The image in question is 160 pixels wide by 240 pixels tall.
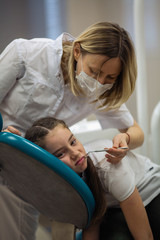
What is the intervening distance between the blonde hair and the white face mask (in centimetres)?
2

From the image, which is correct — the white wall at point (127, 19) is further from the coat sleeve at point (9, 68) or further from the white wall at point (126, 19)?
the coat sleeve at point (9, 68)

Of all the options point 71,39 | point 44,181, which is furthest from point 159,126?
point 44,181

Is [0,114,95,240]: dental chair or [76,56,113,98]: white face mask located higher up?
[76,56,113,98]: white face mask

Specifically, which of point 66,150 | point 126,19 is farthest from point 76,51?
point 126,19

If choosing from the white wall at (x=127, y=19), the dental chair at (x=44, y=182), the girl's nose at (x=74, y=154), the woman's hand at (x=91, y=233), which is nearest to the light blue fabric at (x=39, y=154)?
the dental chair at (x=44, y=182)

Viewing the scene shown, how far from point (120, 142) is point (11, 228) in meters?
0.46

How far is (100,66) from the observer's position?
100 centimetres

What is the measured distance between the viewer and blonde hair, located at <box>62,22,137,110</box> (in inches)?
38.8

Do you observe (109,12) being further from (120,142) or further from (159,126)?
(120,142)

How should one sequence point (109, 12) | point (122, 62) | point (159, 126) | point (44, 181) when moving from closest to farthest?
point (44, 181)
point (122, 62)
point (159, 126)
point (109, 12)

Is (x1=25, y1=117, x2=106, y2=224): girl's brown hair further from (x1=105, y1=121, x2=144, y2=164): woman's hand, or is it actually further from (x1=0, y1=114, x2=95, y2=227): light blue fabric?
(x1=0, y1=114, x2=95, y2=227): light blue fabric

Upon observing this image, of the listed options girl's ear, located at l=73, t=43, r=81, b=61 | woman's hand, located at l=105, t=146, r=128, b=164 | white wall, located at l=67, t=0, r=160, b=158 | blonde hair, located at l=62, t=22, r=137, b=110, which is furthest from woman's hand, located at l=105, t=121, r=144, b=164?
white wall, located at l=67, t=0, r=160, b=158

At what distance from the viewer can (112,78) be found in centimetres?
108

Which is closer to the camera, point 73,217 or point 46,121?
point 73,217
